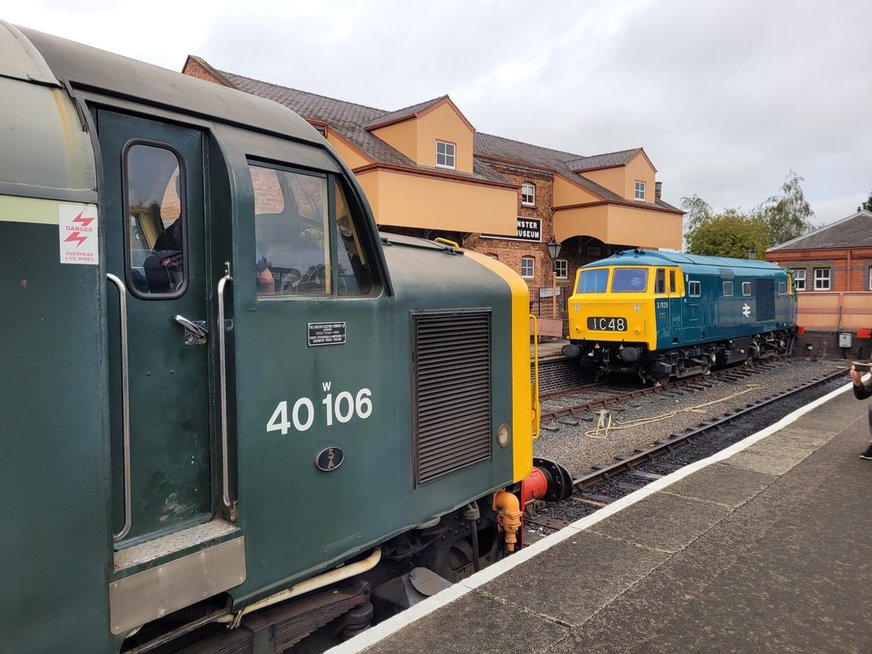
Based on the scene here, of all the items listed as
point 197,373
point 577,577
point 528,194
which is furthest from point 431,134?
point 197,373

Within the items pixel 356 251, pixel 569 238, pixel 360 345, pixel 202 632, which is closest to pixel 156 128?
pixel 356 251

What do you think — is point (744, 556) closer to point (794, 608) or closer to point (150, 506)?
point (794, 608)

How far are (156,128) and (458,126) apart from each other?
19.2 meters

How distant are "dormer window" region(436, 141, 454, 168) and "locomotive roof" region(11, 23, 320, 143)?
1772 cm

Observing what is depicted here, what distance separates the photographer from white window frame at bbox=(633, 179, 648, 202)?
28406mm

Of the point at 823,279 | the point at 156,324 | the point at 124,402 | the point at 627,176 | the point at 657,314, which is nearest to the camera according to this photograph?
the point at 124,402

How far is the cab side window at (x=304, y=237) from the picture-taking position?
2.69 m

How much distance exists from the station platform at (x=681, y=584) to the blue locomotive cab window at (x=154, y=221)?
201cm

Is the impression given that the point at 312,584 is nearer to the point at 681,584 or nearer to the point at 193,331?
the point at 193,331

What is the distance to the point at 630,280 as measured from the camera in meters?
14.9

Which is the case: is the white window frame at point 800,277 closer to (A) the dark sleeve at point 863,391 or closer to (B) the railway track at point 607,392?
(B) the railway track at point 607,392

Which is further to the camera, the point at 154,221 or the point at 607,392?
the point at 607,392

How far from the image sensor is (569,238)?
26969mm

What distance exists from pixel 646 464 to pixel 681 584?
4898mm
